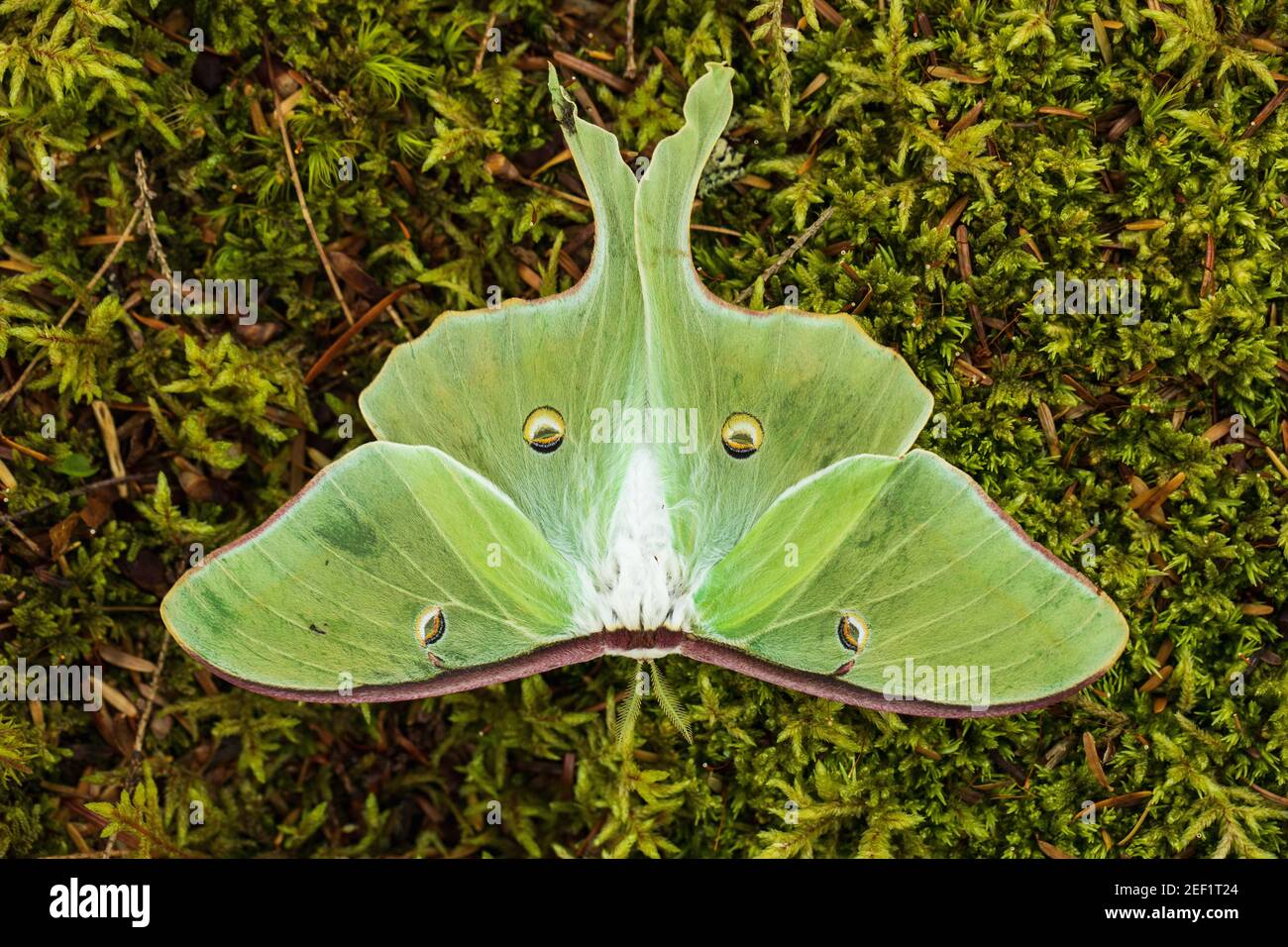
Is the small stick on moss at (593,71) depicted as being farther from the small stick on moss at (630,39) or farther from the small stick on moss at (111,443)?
the small stick on moss at (111,443)

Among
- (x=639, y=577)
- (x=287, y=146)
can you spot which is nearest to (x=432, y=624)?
(x=639, y=577)

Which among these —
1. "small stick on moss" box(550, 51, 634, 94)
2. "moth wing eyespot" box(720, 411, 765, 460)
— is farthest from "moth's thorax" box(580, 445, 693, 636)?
"small stick on moss" box(550, 51, 634, 94)

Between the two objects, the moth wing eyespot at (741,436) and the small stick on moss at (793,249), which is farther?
the small stick on moss at (793,249)

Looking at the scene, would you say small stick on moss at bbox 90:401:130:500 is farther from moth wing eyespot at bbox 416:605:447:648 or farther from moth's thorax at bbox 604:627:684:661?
moth's thorax at bbox 604:627:684:661

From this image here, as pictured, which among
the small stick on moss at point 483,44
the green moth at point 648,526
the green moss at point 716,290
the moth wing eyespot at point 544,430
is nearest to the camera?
the green moth at point 648,526

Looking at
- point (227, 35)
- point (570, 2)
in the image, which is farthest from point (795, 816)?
point (227, 35)

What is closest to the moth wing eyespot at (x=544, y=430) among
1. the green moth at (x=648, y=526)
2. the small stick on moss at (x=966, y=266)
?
the green moth at (x=648, y=526)
